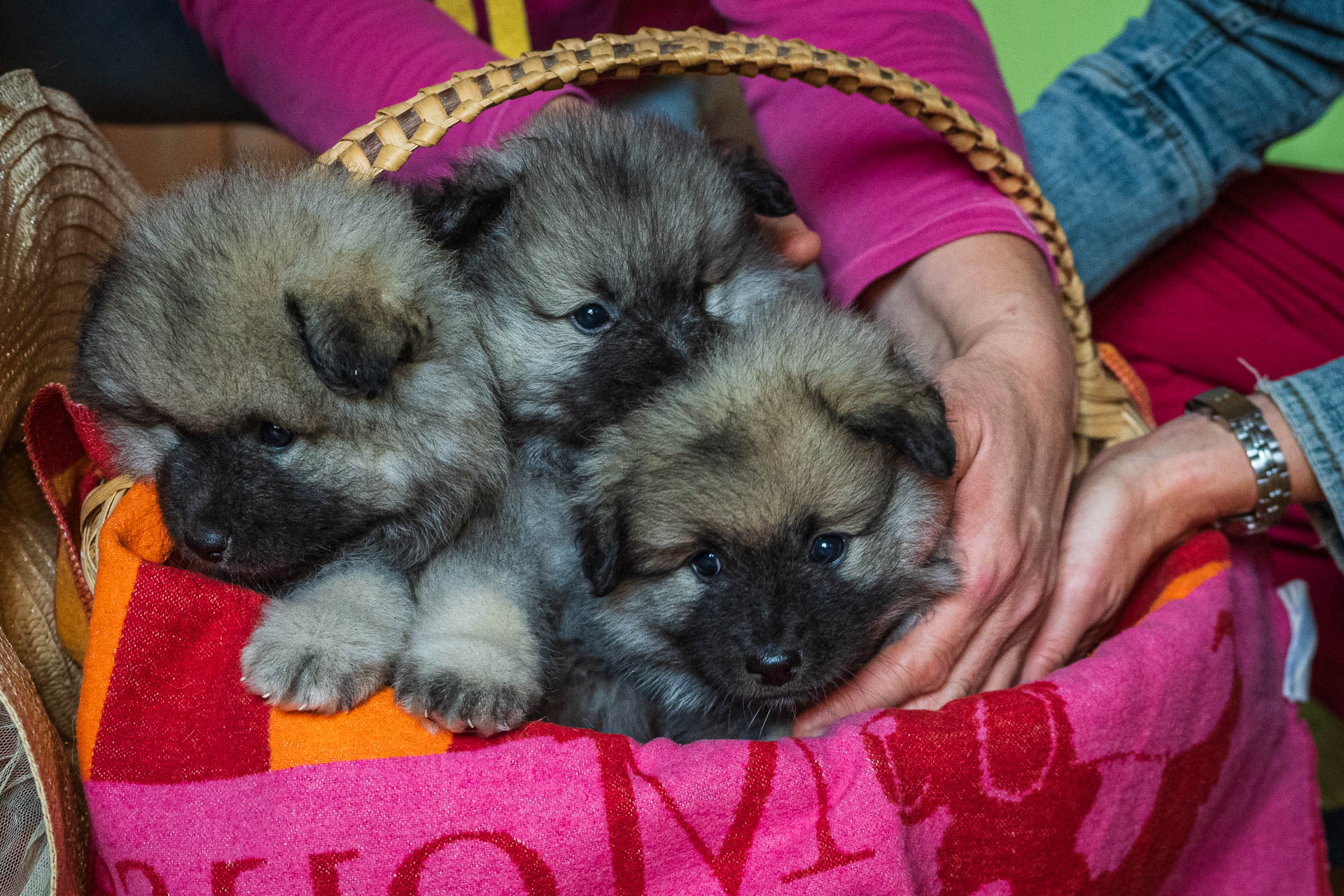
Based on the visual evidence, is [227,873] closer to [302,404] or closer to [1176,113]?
[302,404]

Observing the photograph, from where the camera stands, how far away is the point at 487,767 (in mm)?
1057

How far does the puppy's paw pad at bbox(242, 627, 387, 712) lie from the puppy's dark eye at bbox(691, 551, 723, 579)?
1.48ft

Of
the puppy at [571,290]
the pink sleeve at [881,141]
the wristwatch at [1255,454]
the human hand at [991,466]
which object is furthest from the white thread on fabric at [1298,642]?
the puppy at [571,290]

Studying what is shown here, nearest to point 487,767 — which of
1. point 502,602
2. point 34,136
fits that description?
point 502,602

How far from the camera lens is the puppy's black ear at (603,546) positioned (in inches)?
50.3

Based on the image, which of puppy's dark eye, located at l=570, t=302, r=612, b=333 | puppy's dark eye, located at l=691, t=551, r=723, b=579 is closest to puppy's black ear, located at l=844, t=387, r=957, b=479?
puppy's dark eye, located at l=691, t=551, r=723, b=579

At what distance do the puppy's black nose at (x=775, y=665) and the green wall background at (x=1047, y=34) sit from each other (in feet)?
9.32

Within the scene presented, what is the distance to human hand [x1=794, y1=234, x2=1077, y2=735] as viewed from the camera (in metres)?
1.42

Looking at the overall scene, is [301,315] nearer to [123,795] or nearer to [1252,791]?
[123,795]

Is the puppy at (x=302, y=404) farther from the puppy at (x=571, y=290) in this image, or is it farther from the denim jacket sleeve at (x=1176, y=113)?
the denim jacket sleeve at (x=1176, y=113)

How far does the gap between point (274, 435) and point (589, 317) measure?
0.50 metres

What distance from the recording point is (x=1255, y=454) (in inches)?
68.6

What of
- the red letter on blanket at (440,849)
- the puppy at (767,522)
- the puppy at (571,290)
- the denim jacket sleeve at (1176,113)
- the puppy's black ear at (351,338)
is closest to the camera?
the red letter on blanket at (440,849)

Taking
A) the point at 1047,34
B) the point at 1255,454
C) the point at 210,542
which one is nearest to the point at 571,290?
the point at 210,542
